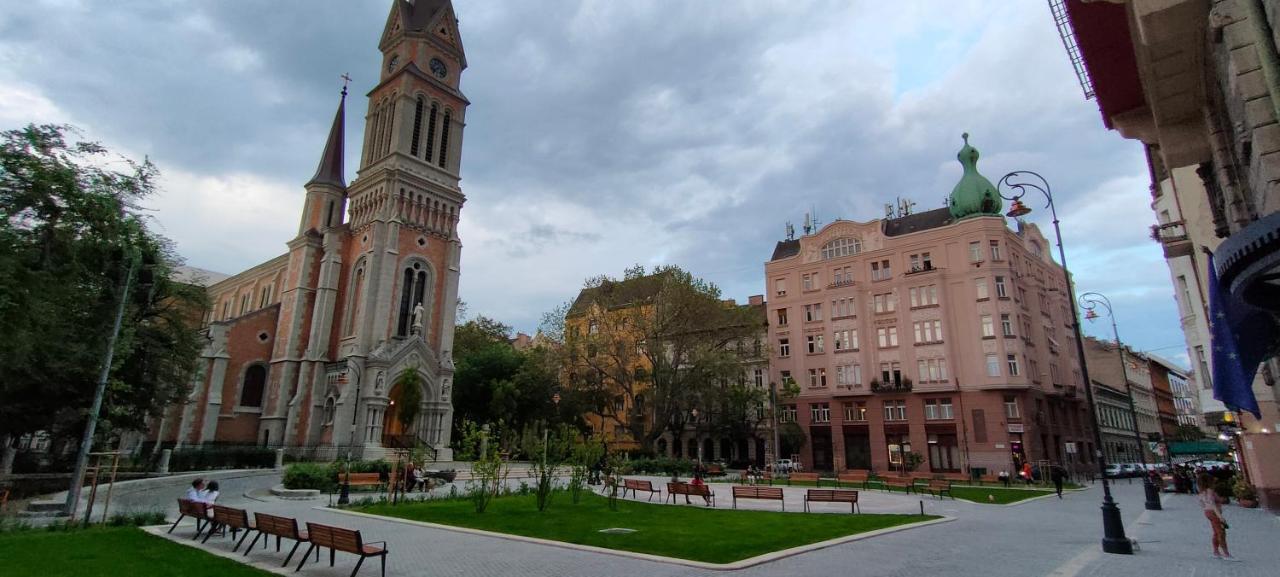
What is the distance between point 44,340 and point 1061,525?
2819 cm

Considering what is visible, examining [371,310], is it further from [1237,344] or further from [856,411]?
[1237,344]

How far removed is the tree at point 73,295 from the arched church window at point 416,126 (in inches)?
736

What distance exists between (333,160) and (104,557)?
47.7 metres

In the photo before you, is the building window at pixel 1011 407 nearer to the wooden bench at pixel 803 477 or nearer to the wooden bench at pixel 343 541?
the wooden bench at pixel 803 477

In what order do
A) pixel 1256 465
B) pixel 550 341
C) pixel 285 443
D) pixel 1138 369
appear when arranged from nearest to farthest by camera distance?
pixel 1256 465 < pixel 285 443 < pixel 550 341 < pixel 1138 369

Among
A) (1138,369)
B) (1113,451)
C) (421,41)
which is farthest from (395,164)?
(1138,369)

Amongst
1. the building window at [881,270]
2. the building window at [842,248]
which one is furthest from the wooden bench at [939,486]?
the building window at [842,248]

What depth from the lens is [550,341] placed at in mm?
45250

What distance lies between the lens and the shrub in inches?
899

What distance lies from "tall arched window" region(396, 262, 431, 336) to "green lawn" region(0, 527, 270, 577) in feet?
→ 95.6

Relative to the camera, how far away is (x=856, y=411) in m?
46.8

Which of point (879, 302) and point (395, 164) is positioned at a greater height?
point (395, 164)

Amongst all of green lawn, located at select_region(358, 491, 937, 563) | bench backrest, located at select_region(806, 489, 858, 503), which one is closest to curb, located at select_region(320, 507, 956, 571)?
green lawn, located at select_region(358, 491, 937, 563)

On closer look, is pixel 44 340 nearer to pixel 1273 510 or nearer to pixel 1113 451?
pixel 1273 510
